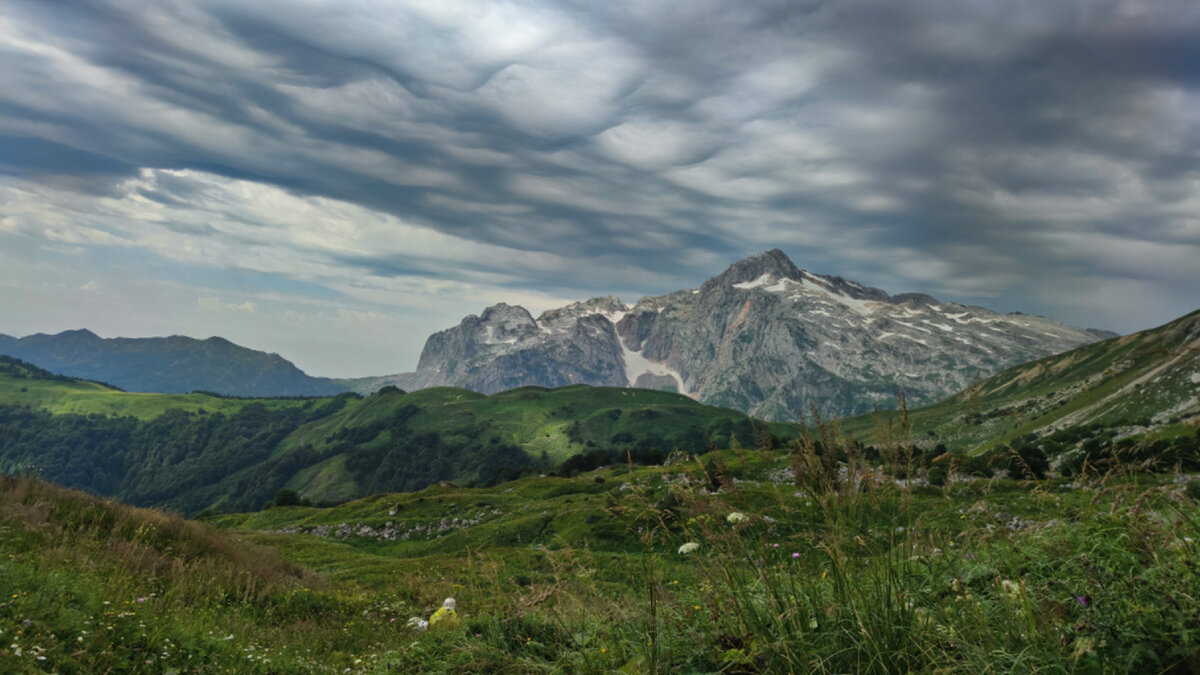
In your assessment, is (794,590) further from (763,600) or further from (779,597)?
(763,600)

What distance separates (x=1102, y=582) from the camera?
504 centimetres

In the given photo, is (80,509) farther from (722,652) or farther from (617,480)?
(617,480)

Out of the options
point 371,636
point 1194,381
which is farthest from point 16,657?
point 1194,381

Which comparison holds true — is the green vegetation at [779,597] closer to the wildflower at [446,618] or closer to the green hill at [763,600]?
the green hill at [763,600]

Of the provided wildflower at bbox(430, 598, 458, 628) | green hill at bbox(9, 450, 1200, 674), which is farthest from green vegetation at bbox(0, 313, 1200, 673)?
wildflower at bbox(430, 598, 458, 628)

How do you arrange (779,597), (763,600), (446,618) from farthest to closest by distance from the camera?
(446,618)
(763,600)
(779,597)

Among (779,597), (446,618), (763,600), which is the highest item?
(779,597)

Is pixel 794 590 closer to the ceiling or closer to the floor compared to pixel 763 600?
closer to the ceiling

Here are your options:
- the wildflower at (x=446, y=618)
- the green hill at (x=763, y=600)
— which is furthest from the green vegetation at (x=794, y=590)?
the wildflower at (x=446, y=618)

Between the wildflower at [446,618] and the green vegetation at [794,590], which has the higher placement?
the green vegetation at [794,590]

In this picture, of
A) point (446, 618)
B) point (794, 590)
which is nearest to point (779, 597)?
point (794, 590)

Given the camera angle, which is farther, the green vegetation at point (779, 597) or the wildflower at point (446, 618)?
the wildflower at point (446, 618)

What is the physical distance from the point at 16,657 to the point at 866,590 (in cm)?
922

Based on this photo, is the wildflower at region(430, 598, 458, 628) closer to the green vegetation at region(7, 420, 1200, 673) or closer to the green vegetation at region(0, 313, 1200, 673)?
the green vegetation at region(7, 420, 1200, 673)
